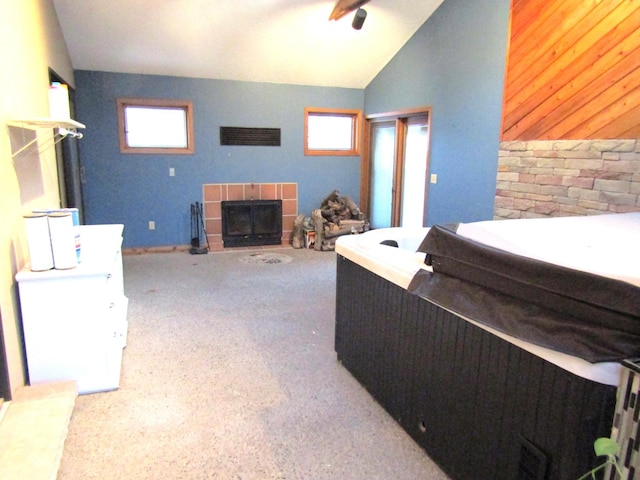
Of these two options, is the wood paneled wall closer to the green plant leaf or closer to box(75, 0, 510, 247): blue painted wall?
box(75, 0, 510, 247): blue painted wall

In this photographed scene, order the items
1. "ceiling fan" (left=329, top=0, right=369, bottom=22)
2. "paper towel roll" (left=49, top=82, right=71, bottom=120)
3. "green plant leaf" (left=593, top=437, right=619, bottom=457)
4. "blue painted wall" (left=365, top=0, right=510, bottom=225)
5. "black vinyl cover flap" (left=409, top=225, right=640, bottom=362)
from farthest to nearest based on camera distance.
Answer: "ceiling fan" (left=329, top=0, right=369, bottom=22) → "blue painted wall" (left=365, top=0, right=510, bottom=225) → "paper towel roll" (left=49, top=82, right=71, bottom=120) → "black vinyl cover flap" (left=409, top=225, right=640, bottom=362) → "green plant leaf" (left=593, top=437, right=619, bottom=457)

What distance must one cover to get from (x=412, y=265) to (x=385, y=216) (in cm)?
449

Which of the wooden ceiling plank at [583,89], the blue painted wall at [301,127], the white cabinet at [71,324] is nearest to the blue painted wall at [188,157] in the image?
the blue painted wall at [301,127]

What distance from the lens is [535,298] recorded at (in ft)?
4.53

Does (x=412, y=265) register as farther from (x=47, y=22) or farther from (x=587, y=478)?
→ (x=47, y=22)

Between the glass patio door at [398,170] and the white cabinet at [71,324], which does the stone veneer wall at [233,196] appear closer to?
the glass patio door at [398,170]

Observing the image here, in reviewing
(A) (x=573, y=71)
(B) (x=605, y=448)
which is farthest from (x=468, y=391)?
(A) (x=573, y=71)

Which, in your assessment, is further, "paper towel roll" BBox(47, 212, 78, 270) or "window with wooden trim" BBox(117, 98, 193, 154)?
"window with wooden trim" BBox(117, 98, 193, 154)

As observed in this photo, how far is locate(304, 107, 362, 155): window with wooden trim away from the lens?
6.39 metres

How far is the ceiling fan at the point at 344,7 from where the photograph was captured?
4.26m

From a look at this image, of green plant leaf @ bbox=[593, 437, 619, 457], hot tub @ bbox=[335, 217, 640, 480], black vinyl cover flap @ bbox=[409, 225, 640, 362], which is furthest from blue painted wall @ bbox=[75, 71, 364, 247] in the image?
green plant leaf @ bbox=[593, 437, 619, 457]

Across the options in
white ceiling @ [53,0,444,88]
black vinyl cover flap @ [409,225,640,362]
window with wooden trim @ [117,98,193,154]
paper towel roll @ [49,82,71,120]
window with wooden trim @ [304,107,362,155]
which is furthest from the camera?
window with wooden trim @ [304,107,362,155]

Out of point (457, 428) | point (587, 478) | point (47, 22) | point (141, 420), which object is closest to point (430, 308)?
point (457, 428)

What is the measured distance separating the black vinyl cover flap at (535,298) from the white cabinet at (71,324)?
170 cm
